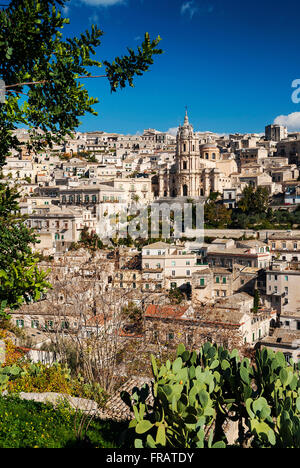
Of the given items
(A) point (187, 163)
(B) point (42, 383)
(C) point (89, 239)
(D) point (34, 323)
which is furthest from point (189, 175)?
(B) point (42, 383)

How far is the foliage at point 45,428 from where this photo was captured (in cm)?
611

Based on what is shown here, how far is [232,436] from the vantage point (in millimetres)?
9531

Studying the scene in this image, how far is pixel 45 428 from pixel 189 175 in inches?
2369

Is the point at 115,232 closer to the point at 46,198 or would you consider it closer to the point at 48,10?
the point at 46,198

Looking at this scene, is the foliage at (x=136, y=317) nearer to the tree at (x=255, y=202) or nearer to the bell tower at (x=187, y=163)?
the tree at (x=255, y=202)

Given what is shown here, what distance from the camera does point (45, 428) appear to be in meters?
6.70

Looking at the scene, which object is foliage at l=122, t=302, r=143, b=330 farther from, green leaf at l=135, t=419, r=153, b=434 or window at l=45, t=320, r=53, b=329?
green leaf at l=135, t=419, r=153, b=434

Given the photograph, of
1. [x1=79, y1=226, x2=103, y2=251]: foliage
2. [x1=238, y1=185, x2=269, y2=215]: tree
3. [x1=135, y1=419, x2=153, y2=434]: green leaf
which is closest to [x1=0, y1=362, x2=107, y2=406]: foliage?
[x1=135, y1=419, x2=153, y2=434]: green leaf

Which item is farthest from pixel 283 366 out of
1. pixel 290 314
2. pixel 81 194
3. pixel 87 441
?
pixel 81 194

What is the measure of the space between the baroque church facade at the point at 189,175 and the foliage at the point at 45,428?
186 feet

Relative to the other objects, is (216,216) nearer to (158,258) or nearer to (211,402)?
(158,258)

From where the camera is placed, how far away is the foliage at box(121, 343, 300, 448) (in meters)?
6.06

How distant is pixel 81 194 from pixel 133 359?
1529 inches

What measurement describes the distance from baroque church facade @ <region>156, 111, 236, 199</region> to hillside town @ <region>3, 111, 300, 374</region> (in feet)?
0.54
